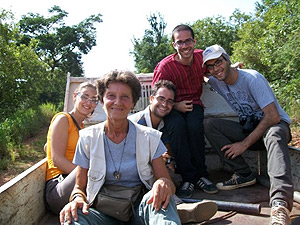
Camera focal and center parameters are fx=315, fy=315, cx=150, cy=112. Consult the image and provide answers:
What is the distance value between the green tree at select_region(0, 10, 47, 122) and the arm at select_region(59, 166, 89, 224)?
9595mm

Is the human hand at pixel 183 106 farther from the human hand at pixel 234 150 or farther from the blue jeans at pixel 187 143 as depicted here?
the human hand at pixel 234 150

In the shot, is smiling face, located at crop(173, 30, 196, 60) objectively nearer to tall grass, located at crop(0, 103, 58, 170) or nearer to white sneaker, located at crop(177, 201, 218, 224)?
white sneaker, located at crop(177, 201, 218, 224)

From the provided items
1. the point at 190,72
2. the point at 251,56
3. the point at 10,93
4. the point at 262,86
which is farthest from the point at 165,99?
the point at 10,93

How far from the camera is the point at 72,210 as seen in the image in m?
1.80

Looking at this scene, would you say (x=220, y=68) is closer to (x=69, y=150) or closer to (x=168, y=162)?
(x=168, y=162)

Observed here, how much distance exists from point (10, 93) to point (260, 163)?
10.1 metres

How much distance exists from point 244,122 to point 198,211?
4.09 feet

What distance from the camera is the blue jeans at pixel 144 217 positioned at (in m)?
1.69

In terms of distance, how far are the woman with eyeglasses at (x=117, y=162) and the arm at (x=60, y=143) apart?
1.77 ft

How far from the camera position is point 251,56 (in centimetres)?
1095

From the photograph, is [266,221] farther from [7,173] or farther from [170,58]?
[7,173]

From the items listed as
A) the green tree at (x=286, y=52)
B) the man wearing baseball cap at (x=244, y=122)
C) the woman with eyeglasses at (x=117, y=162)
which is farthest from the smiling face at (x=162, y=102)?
the green tree at (x=286, y=52)

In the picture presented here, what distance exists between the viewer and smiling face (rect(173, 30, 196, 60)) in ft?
10.5

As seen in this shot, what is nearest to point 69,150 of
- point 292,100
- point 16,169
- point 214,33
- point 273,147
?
point 273,147
